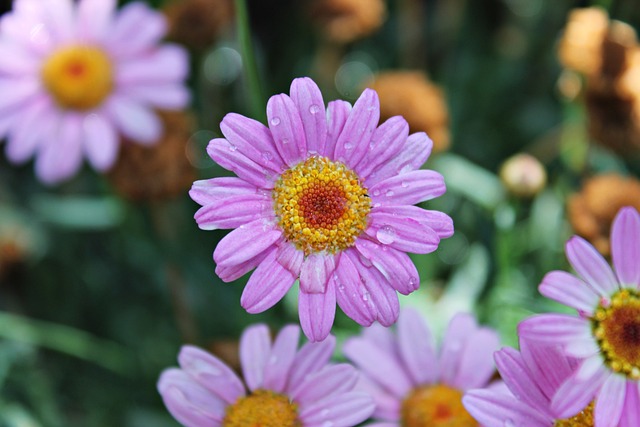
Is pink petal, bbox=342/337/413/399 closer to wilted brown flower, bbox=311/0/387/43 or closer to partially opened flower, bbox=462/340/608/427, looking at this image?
partially opened flower, bbox=462/340/608/427

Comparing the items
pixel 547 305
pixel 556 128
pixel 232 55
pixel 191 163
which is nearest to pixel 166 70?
pixel 191 163

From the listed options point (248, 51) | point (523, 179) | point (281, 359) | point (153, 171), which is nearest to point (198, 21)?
point (153, 171)

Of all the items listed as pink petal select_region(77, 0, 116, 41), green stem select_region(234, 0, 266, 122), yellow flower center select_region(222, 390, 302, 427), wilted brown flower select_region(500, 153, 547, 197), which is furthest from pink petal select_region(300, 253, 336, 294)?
pink petal select_region(77, 0, 116, 41)

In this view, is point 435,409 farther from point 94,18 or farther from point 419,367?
point 94,18

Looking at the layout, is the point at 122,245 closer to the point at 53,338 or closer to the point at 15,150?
the point at 53,338

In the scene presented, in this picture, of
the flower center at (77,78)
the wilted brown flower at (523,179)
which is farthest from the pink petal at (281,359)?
the flower center at (77,78)

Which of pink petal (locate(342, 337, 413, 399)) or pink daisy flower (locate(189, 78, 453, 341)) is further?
pink petal (locate(342, 337, 413, 399))
